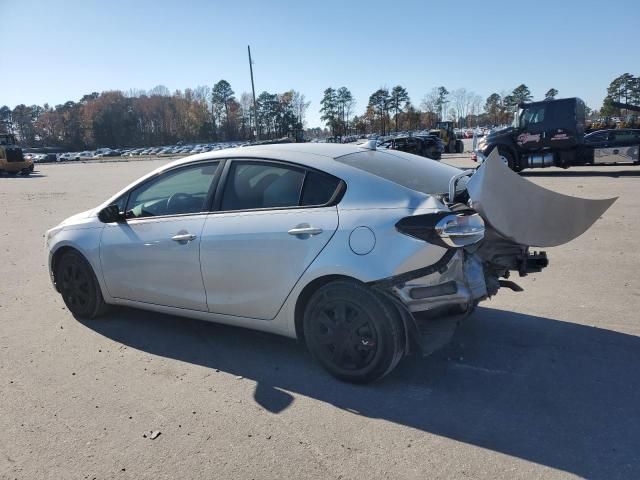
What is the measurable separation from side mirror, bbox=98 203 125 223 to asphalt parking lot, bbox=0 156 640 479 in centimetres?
104

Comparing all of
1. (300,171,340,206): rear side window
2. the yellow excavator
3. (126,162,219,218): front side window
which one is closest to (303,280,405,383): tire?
(300,171,340,206): rear side window

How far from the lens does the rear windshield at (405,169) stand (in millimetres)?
3654

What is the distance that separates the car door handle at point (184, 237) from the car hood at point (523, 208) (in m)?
2.15

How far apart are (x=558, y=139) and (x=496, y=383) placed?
16016mm

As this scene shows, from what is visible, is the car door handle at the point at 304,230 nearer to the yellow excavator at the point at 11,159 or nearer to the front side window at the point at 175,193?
the front side window at the point at 175,193

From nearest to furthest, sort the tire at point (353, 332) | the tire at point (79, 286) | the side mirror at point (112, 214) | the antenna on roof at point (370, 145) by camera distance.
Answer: the tire at point (353, 332), the antenna on roof at point (370, 145), the side mirror at point (112, 214), the tire at point (79, 286)

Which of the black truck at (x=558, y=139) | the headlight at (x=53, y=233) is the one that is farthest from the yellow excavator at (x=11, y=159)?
the headlight at (x=53, y=233)

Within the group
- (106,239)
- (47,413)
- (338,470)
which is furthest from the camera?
(106,239)

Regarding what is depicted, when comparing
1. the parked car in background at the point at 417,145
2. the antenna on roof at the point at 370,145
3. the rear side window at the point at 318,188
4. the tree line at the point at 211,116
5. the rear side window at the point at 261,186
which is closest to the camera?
the rear side window at the point at 318,188

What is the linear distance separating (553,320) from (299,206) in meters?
2.65

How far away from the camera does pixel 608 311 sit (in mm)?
4793

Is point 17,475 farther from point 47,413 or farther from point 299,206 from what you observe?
point 299,206

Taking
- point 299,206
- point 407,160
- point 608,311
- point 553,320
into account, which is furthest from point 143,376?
point 608,311

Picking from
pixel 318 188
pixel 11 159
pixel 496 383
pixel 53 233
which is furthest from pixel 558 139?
pixel 11 159
